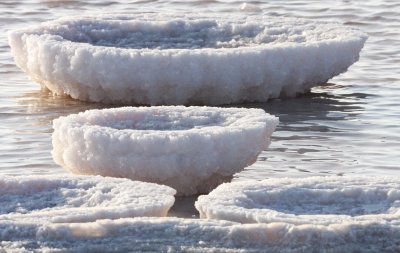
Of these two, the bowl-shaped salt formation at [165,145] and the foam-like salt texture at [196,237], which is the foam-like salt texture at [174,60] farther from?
the foam-like salt texture at [196,237]

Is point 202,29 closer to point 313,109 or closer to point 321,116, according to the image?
point 313,109

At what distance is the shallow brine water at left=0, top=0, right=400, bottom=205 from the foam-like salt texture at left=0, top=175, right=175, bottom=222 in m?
1.54

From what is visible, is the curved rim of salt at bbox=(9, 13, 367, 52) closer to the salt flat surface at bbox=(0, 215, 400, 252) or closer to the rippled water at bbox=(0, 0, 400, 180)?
the rippled water at bbox=(0, 0, 400, 180)

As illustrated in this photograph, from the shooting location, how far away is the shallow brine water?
818cm

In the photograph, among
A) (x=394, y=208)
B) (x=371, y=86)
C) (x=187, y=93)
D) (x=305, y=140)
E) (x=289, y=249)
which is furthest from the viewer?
(x=371, y=86)

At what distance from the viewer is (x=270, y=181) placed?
6328 millimetres

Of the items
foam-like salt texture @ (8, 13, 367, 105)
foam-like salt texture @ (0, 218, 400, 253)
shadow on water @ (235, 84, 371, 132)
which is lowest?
shadow on water @ (235, 84, 371, 132)

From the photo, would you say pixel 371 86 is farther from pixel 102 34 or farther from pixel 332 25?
pixel 102 34

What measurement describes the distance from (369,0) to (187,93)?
5097 mm

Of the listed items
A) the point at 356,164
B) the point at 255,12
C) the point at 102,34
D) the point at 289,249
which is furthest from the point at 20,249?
the point at 255,12

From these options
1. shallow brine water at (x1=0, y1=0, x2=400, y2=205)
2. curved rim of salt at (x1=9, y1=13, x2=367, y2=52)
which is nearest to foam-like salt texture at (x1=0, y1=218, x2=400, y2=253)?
shallow brine water at (x1=0, y1=0, x2=400, y2=205)

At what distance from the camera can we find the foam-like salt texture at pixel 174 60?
955cm

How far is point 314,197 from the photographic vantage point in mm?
6242

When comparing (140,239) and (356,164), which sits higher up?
(140,239)
